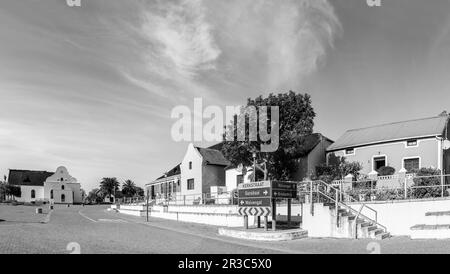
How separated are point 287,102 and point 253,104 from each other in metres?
2.73

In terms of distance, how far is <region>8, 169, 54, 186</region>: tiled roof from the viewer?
122 metres

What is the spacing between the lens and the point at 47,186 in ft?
394

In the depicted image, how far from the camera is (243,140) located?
34656 mm

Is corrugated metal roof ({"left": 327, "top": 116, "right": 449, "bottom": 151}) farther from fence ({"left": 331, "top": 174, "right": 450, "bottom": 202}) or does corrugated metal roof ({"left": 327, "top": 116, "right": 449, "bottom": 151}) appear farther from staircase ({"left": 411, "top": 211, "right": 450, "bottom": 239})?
staircase ({"left": 411, "top": 211, "right": 450, "bottom": 239})

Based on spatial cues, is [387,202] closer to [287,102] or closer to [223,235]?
[223,235]

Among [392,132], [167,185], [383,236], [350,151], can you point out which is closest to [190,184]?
[167,185]

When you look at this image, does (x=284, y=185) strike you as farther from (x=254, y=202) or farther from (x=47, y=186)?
(x=47, y=186)

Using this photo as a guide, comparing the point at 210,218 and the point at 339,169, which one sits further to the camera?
the point at 339,169

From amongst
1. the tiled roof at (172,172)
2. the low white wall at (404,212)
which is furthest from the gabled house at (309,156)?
the tiled roof at (172,172)

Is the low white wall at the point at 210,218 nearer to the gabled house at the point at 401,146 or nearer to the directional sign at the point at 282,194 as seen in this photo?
the directional sign at the point at 282,194

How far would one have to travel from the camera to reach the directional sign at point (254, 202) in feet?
70.2

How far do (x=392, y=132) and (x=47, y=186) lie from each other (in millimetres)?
105492

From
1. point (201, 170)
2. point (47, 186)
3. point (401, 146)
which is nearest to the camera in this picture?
point (401, 146)
